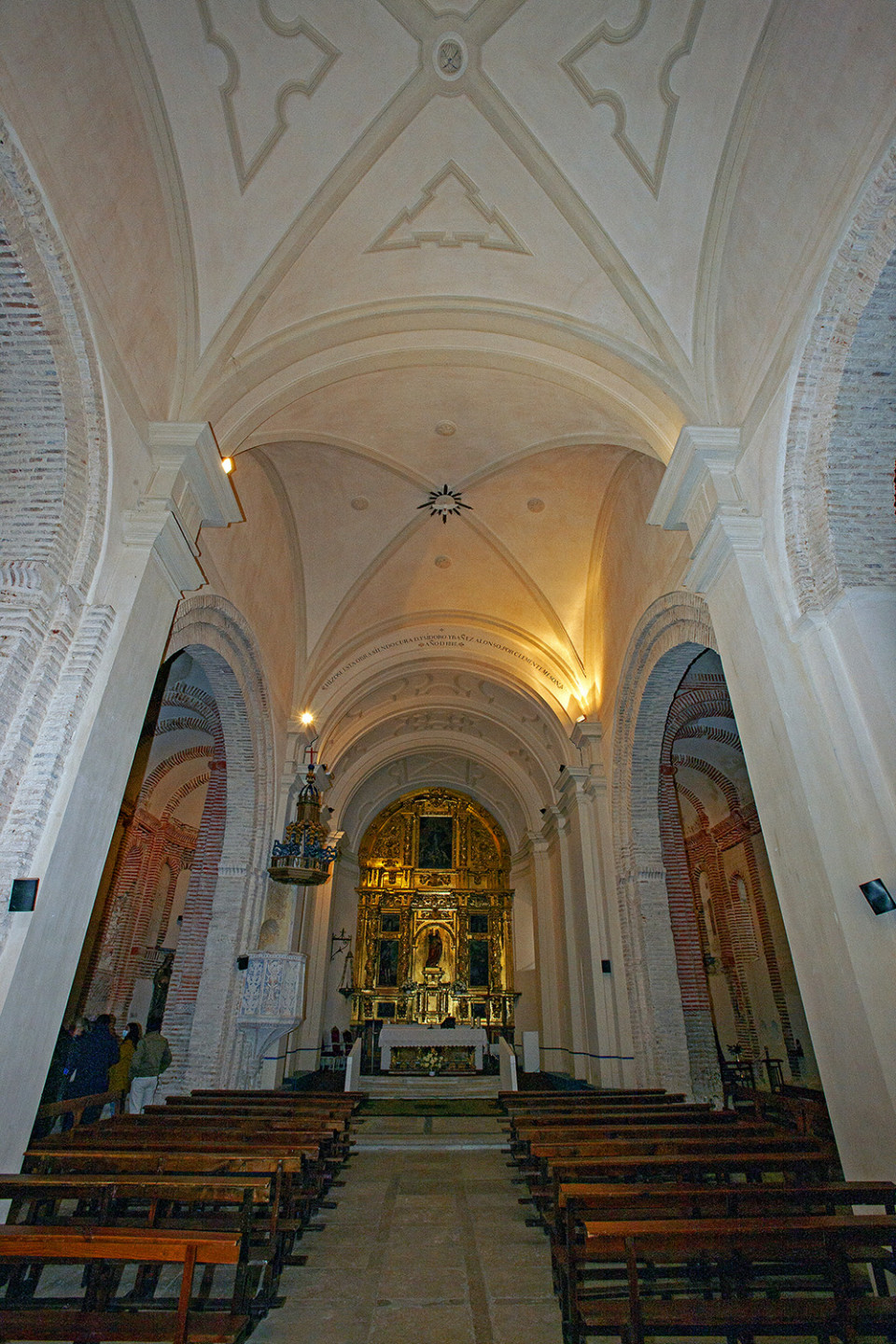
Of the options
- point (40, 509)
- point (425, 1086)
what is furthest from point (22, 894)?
point (425, 1086)

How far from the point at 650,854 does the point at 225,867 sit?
17.4ft

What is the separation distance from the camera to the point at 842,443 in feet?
14.9

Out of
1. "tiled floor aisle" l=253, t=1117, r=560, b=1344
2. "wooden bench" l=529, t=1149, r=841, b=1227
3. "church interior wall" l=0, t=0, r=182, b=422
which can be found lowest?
"tiled floor aisle" l=253, t=1117, r=560, b=1344

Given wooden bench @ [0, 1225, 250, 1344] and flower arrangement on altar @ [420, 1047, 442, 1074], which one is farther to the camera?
flower arrangement on altar @ [420, 1047, 442, 1074]

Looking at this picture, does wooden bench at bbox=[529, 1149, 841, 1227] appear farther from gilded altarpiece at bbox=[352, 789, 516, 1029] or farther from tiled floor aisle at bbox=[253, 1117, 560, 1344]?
gilded altarpiece at bbox=[352, 789, 516, 1029]

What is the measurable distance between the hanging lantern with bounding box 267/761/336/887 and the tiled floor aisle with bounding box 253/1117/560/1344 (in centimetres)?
353

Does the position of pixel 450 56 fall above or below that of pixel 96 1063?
above

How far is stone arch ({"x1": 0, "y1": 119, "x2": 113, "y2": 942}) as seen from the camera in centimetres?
398

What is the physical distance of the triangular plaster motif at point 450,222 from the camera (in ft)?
20.3

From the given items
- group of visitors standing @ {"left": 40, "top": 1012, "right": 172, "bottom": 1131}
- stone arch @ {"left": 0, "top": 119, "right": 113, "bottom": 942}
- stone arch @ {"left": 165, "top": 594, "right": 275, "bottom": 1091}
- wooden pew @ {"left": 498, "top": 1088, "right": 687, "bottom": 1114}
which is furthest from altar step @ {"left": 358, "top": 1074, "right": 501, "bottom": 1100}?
stone arch @ {"left": 0, "top": 119, "right": 113, "bottom": 942}

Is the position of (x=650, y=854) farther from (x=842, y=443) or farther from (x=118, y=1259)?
(x=118, y=1259)

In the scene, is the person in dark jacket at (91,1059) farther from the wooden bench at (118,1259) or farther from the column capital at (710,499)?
the column capital at (710,499)

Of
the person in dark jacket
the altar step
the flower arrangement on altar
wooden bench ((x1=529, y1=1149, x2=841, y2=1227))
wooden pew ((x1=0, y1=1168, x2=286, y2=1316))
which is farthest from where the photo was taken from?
the flower arrangement on altar

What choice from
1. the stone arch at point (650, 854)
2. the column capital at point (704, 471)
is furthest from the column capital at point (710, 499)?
the stone arch at point (650, 854)
